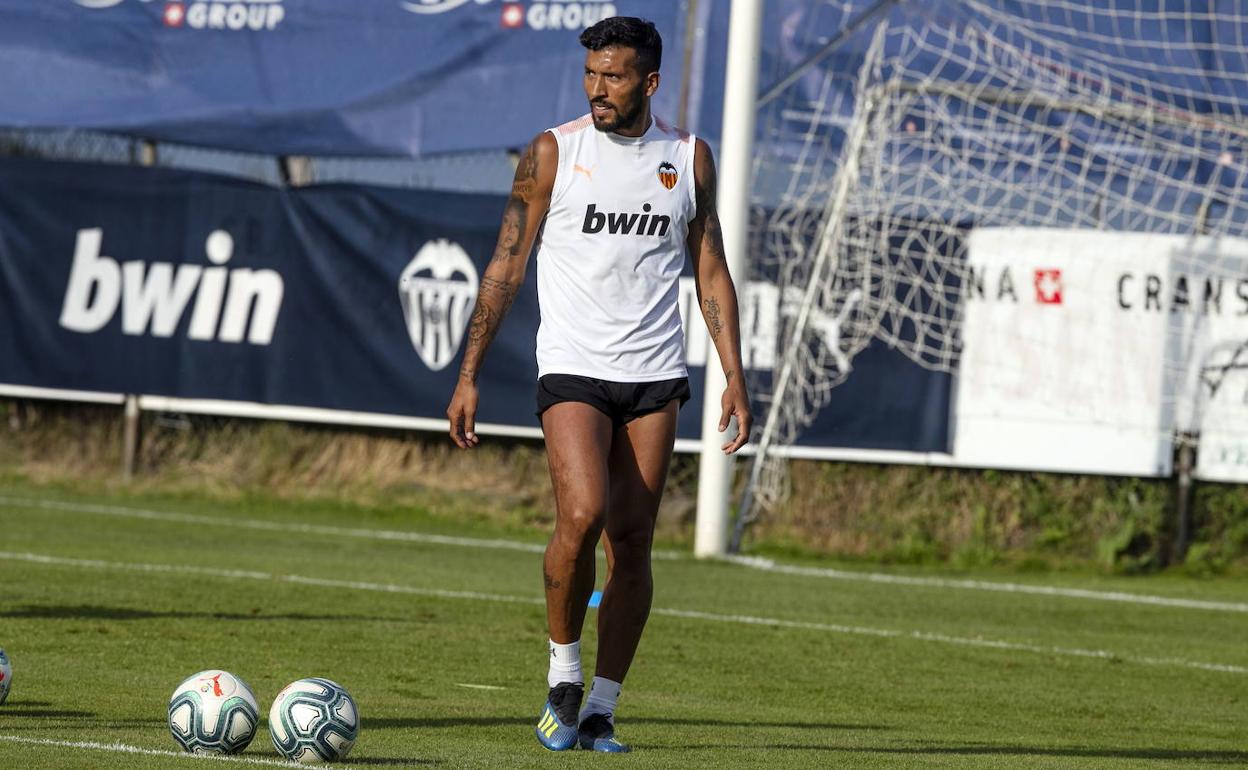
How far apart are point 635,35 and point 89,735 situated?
257 centimetres

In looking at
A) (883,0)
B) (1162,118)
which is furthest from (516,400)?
(1162,118)

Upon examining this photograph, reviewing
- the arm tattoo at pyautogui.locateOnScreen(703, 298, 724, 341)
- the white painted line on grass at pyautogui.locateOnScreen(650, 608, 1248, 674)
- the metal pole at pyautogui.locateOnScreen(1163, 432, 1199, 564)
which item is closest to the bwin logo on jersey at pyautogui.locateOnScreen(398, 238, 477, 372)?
the white painted line on grass at pyautogui.locateOnScreen(650, 608, 1248, 674)

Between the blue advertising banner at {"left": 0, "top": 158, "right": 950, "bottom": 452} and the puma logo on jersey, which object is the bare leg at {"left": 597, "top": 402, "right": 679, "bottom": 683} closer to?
the puma logo on jersey

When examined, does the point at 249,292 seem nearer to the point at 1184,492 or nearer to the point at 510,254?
the point at 1184,492

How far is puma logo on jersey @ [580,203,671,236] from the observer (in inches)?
233

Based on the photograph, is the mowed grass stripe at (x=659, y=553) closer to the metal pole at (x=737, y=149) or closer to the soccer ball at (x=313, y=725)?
the metal pole at (x=737, y=149)

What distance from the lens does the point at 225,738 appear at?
5.27 meters

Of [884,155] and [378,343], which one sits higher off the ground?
[884,155]

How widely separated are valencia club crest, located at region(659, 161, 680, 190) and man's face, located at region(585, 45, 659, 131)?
0.18 metres

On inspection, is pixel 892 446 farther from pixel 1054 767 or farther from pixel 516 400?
pixel 1054 767

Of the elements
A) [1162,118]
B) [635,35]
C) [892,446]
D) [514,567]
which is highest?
[1162,118]

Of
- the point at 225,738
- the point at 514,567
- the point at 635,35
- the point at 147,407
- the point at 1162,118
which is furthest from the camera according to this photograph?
the point at 147,407

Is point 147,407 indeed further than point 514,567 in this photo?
Yes

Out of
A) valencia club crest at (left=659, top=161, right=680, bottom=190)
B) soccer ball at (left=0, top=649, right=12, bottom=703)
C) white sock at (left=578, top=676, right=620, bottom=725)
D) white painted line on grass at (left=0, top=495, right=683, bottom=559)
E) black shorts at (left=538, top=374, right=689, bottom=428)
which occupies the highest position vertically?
valencia club crest at (left=659, top=161, right=680, bottom=190)
